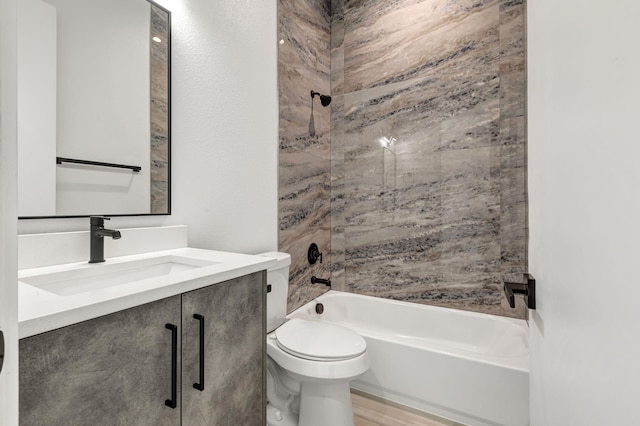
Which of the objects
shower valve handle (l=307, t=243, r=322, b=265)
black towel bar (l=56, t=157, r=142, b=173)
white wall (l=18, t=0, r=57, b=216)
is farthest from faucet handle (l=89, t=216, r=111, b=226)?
shower valve handle (l=307, t=243, r=322, b=265)

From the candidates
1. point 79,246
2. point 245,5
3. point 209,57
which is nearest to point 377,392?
point 79,246

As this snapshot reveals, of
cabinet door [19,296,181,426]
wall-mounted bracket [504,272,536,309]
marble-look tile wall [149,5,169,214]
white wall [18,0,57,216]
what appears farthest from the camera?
marble-look tile wall [149,5,169,214]

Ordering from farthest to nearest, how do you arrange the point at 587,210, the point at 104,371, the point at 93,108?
1. the point at 93,108
2. the point at 104,371
3. the point at 587,210

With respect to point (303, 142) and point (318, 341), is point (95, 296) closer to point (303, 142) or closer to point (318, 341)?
point (318, 341)

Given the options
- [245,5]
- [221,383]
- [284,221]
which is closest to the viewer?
[221,383]

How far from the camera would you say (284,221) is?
7.13 feet

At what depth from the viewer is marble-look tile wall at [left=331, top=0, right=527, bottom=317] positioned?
212cm

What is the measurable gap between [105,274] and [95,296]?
0.44 m

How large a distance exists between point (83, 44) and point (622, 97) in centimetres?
152

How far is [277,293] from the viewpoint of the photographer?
5.61ft

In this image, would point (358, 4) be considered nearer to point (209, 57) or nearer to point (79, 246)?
point (209, 57)

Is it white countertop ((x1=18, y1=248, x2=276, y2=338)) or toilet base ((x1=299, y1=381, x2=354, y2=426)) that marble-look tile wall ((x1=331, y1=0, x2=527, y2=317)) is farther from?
white countertop ((x1=18, y1=248, x2=276, y2=338))

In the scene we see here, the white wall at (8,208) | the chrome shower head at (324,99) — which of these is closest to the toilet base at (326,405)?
the white wall at (8,208)

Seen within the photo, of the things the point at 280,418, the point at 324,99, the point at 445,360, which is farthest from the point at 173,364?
the point at 324,99
